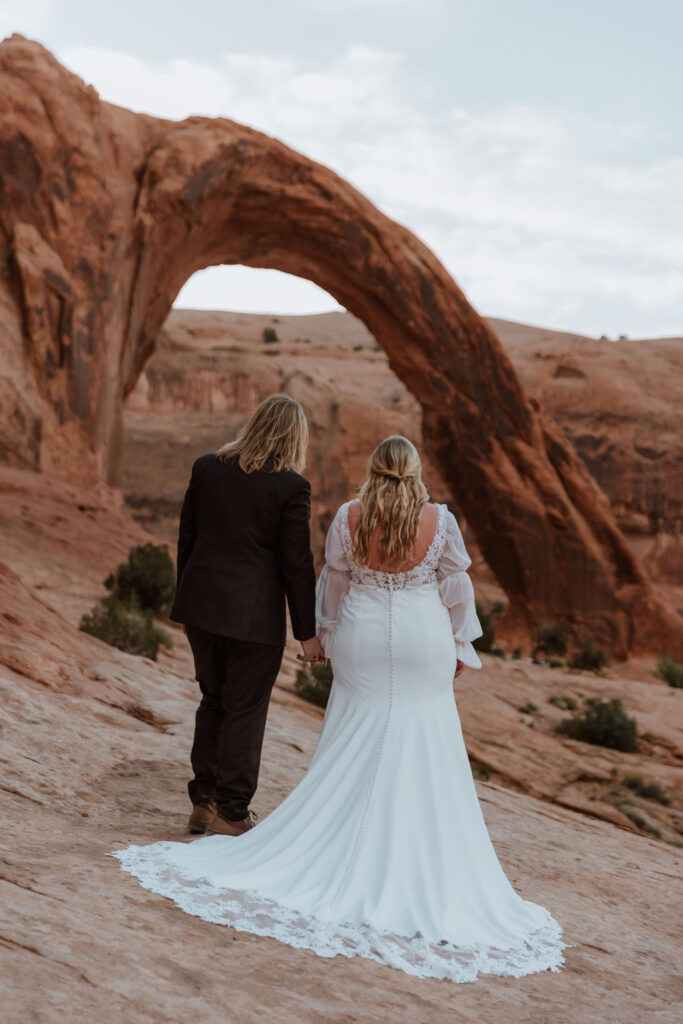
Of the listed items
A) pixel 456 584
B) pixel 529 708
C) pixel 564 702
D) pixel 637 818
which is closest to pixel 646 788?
pixel 637 818

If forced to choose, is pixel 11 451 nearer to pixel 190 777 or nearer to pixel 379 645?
pixel 190 777

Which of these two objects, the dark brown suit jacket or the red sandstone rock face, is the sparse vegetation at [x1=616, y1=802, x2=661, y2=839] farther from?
the red sandstone rock face

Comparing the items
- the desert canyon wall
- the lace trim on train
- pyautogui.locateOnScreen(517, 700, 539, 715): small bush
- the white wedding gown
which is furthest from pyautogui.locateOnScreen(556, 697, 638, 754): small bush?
the desert canyon wall

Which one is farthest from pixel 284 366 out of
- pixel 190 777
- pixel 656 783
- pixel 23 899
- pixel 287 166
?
pixel 23 899

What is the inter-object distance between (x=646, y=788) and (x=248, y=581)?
691 centimetres

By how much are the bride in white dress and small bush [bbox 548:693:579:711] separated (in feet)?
27.0

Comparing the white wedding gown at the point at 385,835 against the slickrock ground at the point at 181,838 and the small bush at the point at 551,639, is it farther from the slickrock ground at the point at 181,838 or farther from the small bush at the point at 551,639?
the small bush at the point at 551,639

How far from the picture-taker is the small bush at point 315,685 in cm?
918

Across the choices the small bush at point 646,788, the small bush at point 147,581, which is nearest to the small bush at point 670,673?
the small bush at point 646,788

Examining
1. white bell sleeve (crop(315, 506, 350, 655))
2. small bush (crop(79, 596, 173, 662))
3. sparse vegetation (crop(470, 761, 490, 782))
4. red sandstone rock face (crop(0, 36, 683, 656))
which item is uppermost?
red sandstone rock face (crop(0, 36, 683, 656))

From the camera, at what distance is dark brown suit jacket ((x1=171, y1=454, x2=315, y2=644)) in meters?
4.17

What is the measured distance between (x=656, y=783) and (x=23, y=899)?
8.25 m

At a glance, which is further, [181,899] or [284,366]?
[284,366]

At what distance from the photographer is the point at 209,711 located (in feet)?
14.4
